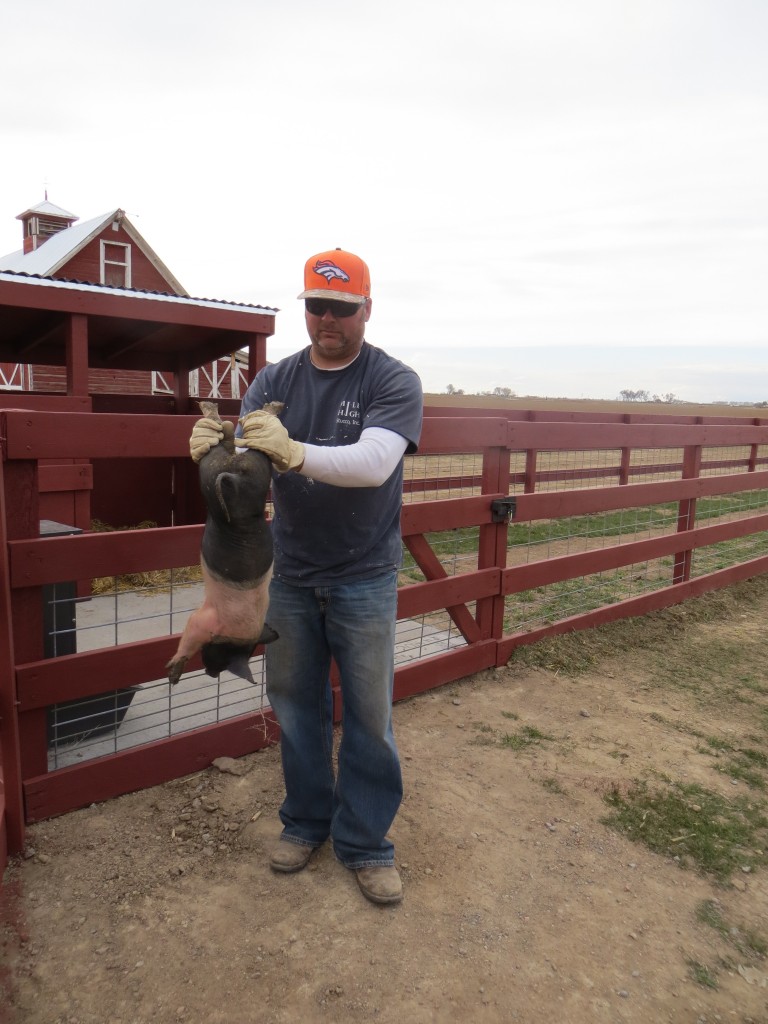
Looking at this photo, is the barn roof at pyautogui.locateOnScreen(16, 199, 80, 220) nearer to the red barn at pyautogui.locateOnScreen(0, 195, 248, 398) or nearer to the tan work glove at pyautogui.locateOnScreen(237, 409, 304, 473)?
the red barn at pyautogui.locateOnScreen(0, 195, 248, 398)

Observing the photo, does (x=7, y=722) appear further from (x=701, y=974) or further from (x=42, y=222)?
(x=42, y=222)

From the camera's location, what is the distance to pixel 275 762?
3.34 metres

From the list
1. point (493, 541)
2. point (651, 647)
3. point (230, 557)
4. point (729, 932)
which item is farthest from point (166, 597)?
point (729, 932)

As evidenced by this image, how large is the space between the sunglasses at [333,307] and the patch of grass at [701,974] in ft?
7.55

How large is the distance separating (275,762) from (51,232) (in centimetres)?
2841

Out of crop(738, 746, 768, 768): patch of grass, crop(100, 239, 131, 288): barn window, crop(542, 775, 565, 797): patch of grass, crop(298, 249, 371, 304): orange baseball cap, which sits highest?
crop(100, 239, 131, 288): barn window

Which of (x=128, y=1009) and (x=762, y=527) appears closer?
(x=128, y=1009)

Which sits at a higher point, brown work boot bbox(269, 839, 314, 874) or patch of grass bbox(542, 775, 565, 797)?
brown work boot bbox(269, 839, 314, 874)

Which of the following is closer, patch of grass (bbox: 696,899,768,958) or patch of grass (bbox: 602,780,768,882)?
patch of grass (bbox: 696,899,768,958)

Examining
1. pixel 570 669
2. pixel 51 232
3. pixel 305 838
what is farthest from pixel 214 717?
pixel 51 232

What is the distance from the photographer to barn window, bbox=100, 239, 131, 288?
72.7ft

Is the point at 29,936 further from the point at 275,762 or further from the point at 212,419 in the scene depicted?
the point at 212,419

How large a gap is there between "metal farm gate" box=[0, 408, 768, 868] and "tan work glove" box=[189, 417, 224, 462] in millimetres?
974

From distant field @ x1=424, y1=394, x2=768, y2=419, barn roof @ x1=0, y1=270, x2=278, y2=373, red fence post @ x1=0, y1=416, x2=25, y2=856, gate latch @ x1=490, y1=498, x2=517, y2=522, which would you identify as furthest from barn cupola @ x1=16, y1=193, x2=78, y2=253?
red fence post @ x1=0, y1=416, x2=25, y2=856
